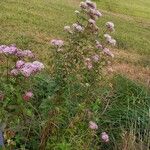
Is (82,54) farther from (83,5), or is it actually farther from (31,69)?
(31,69)

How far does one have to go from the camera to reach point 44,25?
695 inches

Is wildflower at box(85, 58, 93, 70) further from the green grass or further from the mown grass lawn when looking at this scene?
the green grass

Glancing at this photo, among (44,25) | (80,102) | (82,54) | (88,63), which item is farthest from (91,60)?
(44,25)

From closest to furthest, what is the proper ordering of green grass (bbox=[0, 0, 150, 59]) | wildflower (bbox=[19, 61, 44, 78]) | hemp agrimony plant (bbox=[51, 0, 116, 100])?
1. wildflower (bbox=[19, 61, 44, 78])
2. hemp agrimony plant (bbox=[51, 0, 116, 100])
3. green grass (bbox=[0, 0, 150, 59])

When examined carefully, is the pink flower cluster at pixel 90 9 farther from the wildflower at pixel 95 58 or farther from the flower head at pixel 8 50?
the flower head at pixel 8 50

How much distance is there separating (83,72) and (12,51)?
94 cm

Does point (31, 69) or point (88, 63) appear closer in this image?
point (31, 69)

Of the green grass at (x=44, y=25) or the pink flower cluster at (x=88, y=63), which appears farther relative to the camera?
the green grass at (x=44, y=25)

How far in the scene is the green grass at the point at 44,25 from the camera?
14259mm

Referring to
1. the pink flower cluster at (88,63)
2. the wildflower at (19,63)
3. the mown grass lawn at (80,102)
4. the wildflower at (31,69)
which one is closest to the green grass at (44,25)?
the mown grass lawn at (80,102)

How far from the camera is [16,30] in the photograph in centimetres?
1518

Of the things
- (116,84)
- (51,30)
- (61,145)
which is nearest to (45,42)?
(51,30)

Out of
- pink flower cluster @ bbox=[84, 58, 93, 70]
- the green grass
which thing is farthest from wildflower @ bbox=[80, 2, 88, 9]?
the green grass

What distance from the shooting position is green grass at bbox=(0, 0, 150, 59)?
1426 cm
